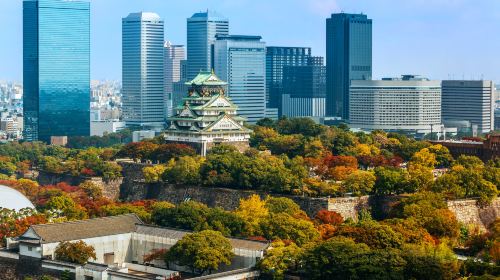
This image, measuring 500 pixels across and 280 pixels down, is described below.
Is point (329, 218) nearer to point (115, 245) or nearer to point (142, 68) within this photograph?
point (115, 245)

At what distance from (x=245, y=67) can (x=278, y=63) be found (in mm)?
25021

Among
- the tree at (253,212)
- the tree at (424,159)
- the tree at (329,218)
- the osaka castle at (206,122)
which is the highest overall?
the osaka castle at (206,122)

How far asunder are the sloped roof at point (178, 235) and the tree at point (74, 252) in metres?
2.85

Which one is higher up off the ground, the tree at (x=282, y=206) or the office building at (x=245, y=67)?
the office building at (x=245, y=67)

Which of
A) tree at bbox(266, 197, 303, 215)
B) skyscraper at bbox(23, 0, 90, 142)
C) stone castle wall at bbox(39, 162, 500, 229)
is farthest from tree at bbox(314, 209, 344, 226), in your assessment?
skyscraper at bbox(23, 0, 90, 142)

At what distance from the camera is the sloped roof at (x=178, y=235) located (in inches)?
1398

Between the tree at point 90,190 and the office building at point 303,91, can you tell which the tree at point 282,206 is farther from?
the office building at point 303,91

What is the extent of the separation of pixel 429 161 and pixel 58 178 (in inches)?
731

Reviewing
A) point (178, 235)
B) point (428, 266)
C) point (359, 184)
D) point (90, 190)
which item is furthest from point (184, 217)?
point (90, 190)

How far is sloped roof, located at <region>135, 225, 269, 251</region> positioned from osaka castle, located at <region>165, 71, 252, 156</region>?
59.8 feet

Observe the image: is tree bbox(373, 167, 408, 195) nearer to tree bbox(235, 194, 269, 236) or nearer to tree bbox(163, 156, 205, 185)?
tree bbox(235, 194, 269, 236)

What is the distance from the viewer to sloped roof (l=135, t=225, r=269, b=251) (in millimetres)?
35500

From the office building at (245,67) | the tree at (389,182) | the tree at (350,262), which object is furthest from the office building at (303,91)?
the tree at (350,262)

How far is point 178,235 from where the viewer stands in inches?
1490
